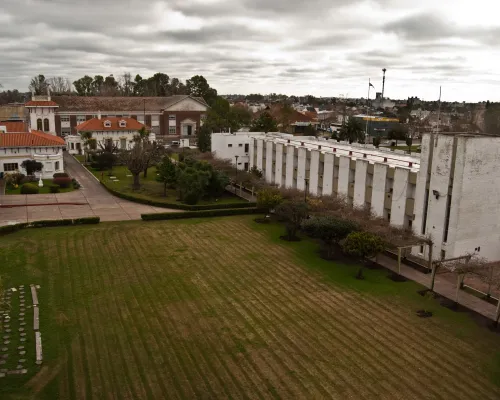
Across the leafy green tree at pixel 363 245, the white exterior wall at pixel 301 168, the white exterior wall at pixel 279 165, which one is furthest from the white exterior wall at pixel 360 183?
the white exterior wall at pixel 279 165

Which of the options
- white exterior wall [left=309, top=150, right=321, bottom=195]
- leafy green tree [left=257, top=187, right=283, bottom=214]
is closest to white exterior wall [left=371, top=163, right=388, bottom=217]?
white exterior wall [left=309, top=150, right=321, bottom=195]

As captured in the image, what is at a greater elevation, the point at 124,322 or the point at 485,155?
the point at 485,155

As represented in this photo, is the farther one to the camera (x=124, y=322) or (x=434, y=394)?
(x=124, y=322)

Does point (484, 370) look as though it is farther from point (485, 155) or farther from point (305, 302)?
point (485, 155)

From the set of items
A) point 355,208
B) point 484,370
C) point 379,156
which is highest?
point 379,156

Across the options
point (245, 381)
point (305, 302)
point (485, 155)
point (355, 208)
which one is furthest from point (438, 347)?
point (355, 208)

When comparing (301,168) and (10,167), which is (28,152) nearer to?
(10,167)

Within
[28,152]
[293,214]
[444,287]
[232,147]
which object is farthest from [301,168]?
[28,152]
